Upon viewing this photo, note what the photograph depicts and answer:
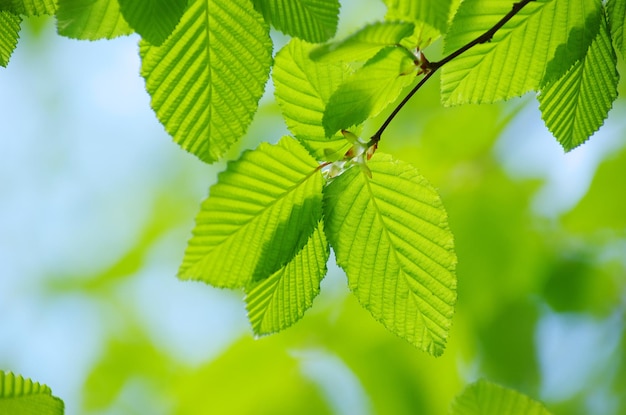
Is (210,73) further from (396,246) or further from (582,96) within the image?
(582,96)

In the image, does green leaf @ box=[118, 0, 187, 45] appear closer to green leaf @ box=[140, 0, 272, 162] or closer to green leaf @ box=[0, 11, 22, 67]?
green leaf @ box=[140, 0, 272, 162]

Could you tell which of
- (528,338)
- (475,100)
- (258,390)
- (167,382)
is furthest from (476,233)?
(475,100)

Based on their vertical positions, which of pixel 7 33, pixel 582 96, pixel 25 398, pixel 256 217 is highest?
pixel 582 96

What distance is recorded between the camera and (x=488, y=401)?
51 cm

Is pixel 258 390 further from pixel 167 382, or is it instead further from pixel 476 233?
pixel 476 233

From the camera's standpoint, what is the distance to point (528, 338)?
2.75m

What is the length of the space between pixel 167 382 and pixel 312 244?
2.77m

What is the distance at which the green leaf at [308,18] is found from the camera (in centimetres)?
55

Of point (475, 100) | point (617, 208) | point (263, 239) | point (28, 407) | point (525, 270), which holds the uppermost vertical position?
point (617, 208)

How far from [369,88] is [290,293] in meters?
0.21

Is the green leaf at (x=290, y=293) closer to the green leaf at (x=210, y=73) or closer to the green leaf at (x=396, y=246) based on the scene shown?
the green leaf at (x=396, y=246)

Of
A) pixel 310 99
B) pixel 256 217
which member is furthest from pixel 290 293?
pixel 310 99

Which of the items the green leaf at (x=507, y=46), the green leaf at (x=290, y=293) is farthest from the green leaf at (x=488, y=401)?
the green leaf at (x=507, y=46)

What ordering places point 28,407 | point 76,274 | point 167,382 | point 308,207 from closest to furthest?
point 28,407 < point 308,207 < point 167,382 < point 76,274
